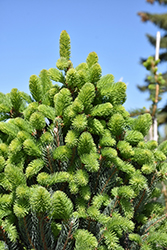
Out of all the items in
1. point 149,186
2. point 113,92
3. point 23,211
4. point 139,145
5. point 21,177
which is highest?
point 113,92

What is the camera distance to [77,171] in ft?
2.83

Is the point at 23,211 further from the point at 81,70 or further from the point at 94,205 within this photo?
the point at 81,70

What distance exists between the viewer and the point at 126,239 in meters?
1.02

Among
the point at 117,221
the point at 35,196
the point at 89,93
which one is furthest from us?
the point at 89,93

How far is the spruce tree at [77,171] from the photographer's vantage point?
2.68 ft

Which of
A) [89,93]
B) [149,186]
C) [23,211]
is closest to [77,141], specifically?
[89,93]

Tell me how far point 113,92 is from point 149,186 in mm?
471

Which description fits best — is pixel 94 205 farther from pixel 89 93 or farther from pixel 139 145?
pixel 89 93

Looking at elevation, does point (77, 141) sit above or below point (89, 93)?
below

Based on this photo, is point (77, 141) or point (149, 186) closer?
point (77, 141)

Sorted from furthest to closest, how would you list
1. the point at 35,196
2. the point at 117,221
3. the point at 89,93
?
the point at 89,93, the point at 117,221, the point at 35,196

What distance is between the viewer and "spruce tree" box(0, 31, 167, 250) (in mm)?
818

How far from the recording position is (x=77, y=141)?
892mm

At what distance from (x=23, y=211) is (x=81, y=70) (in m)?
0.64
